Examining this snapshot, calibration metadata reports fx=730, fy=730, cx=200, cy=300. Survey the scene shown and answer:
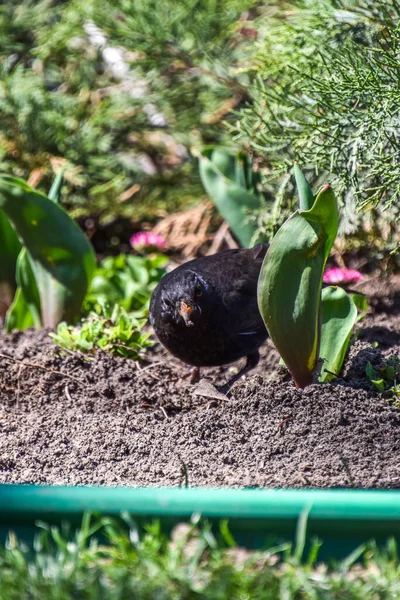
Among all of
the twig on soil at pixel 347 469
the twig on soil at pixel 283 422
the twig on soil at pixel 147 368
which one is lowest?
the twig on soil at pixel 147 368

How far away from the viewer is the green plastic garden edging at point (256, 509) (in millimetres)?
1641

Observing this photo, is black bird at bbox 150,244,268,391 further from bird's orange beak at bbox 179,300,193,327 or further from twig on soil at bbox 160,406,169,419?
twig on soil at bbox 160,406,169,419

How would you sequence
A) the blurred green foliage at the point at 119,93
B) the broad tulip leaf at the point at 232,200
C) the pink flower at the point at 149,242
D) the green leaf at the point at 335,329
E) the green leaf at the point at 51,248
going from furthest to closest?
1. the blurred green foliage at the point at 119,93
2. the pink flower at the point at 149,242
3. the broad tulip leaf at the point at 232,200
4. the green leaf at the point at 51,248
5. the green leaf at the point at 335,329

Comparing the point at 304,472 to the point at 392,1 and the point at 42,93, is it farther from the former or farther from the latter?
the point at 42,93

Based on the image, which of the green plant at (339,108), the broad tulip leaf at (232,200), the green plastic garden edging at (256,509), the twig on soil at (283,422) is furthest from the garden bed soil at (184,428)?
the broad tulip leaf at (232,200)

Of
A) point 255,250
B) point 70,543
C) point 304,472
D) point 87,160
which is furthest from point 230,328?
point 87,160

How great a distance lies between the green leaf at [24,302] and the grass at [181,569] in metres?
1.95

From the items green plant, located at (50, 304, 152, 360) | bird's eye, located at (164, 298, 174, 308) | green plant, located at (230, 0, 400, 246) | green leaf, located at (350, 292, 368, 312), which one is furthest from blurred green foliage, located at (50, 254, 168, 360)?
green leaf, located at (350, 292, 368, 312)

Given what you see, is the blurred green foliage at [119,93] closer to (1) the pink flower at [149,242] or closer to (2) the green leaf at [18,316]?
(1) the pink flower at [149,242]

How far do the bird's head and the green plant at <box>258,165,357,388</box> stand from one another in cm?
44

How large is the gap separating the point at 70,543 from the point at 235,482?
1.98 ft

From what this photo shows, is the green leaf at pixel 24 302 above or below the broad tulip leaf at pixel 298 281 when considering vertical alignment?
below

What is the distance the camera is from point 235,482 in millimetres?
2115

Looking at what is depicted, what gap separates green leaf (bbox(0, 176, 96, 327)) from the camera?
3.20m
